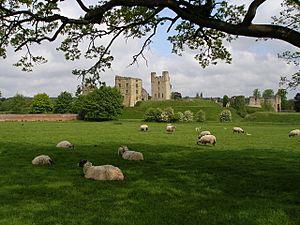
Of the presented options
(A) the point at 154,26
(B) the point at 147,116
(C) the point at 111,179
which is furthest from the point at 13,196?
(B) the point at 147,116

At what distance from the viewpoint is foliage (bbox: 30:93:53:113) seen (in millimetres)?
122875

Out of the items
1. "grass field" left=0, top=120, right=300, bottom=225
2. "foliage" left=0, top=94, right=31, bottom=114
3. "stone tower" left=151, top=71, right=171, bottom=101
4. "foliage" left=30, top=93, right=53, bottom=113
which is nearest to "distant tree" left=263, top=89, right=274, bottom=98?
"stone tower" left=151, top=71, right=171, bottom=101

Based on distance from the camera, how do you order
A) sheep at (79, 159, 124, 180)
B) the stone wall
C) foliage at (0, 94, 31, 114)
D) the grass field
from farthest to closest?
foliage at (0, 94, 31, 114) < the stone wall < sheep at (79, 159, 124, 180) < the grass field

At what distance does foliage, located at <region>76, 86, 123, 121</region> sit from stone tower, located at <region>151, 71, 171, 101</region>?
64068 millimetres

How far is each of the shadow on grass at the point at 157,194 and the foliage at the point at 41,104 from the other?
360 ft

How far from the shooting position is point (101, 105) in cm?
9169

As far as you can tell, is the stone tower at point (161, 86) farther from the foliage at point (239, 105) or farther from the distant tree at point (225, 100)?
the foliage at point (239, 105)

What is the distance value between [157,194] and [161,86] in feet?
491

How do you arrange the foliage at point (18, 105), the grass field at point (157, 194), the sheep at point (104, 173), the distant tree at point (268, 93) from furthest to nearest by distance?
the distant tree at point (268, 93), the foliage at point (18, 105), the sheep at point (104, 173), the grass field at point (157, 194)

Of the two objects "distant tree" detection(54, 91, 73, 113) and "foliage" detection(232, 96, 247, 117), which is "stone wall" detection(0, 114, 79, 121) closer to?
"distant tree" detection(54, 91, 73, 113)

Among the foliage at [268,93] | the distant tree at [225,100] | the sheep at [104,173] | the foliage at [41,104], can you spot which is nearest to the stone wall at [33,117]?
the foliage at [41,104]

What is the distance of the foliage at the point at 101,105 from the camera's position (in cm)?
9169

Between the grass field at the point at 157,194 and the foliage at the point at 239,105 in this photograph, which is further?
the foliage at the point at 239,105

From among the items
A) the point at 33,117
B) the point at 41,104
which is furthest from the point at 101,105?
the point at 41,104
